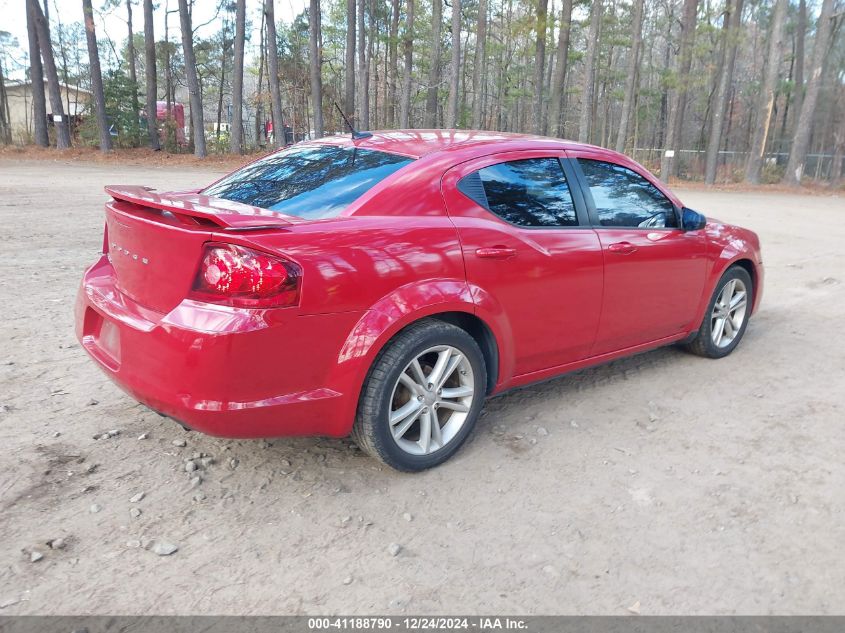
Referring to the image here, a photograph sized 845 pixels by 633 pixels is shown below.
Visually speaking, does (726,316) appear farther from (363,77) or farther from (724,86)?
(724,86)

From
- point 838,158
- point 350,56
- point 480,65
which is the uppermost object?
point 480,65

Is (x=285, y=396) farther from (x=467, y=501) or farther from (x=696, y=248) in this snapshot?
(x=696, y=248)

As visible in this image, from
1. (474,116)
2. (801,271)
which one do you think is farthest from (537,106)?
(801,271)

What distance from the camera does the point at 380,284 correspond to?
289 cm

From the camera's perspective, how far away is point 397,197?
10.2 ft

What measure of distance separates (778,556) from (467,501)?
4.18 feet

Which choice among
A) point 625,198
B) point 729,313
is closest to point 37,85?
point 625,198

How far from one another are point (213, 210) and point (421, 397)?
49.6 inches

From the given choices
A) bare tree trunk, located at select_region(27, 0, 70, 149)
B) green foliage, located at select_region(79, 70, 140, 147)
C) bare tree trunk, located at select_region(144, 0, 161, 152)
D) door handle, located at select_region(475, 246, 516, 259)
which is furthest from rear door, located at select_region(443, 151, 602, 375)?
green foliage, located at select_region(79, 70, 140, 147)

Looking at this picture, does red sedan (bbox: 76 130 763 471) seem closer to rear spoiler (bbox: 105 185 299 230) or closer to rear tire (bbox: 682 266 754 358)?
rear spoiler (bbox: 105 185 299 230)

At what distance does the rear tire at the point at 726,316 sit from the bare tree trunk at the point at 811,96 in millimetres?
28606

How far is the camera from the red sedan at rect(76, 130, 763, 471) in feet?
8.63

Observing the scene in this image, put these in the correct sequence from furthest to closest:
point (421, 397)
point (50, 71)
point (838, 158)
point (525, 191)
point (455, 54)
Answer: point (838, 158) → point (50, 71) → point (455, 54) → point (525, 191) → point (421, 397)

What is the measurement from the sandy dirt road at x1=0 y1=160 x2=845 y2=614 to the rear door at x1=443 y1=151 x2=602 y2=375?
0.54 m
